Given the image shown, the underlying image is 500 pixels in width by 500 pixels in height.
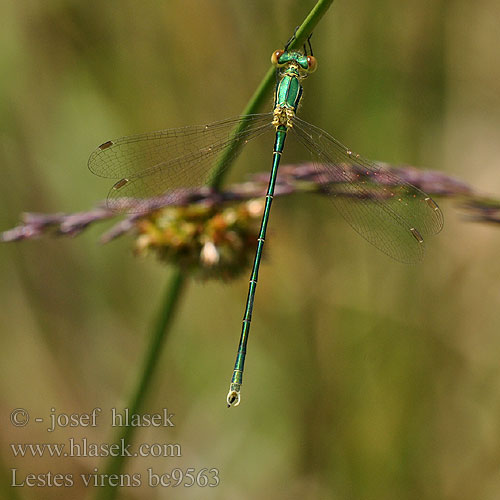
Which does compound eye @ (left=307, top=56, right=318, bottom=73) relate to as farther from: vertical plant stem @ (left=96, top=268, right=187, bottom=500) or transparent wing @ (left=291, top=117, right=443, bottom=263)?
vertical plant stem @ (left=96, top=268, right=187, bottom=500)

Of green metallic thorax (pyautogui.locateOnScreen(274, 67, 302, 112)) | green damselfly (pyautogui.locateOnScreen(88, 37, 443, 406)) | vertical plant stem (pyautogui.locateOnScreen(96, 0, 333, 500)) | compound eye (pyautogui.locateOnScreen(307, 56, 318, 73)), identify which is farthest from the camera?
green metallic thorax (pyautogui.locateOnScreen(274, 67, 302, 112))

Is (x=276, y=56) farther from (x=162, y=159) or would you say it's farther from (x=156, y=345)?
(x=156, y=345)

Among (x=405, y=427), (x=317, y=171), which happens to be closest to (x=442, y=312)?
(x=405, y=427)

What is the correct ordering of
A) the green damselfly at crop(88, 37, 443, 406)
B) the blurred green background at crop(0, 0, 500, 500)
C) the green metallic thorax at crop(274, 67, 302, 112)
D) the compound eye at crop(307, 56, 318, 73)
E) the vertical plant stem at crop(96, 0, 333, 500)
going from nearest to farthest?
1. the vertical plant stem at crop(96, 0, 333, 500)
2. the green damselfly at crop(88, 37, 443, 406)
3. the compound eye at crop(307, 56, 318, 73)
4. the green metallic thorax at crop(274, 67, 302, 112)
5. the blurred green background at crop(0, 0, 500, 500)

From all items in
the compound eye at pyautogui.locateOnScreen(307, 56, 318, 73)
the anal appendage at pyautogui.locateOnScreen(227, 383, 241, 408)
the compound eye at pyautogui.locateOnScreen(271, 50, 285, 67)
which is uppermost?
the compound eye at pyautogui.locateOnScreen(307, 56, 318, 73)

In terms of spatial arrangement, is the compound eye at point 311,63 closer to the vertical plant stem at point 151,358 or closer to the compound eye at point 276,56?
the compound eye at point 276,56

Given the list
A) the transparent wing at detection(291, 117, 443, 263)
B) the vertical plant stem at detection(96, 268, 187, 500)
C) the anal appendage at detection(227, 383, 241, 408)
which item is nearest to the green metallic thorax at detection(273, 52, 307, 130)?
the transparent wing at detection(291, 117, 443, 263)

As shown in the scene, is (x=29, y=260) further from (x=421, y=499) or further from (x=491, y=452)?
(x=491, y=452)
